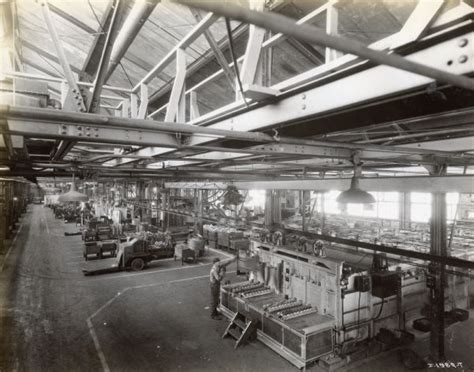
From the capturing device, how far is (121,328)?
8.79 m

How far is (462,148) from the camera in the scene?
4.71m

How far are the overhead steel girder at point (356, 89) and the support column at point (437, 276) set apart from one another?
6.24 metres

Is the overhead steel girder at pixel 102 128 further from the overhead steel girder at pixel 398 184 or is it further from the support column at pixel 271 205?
the support column at pixel 271 205

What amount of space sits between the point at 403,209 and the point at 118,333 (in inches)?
807

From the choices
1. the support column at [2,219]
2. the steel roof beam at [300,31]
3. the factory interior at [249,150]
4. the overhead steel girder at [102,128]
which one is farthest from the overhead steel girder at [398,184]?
the support column at [2,219]

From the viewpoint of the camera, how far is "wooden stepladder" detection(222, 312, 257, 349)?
7891 mm

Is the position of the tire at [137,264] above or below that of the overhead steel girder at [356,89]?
below

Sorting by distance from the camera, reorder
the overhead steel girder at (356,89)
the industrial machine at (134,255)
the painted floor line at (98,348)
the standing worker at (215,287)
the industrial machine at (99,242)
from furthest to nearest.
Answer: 1. the industrial machine at (99,242)
2. the industrial machine at (134,255)
3. the standing worker at (215,287)
4. the painted floor line at (98,348)
5. the overhead steel girder at (356,89)

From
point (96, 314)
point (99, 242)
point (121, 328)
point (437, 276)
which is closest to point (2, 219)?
point (99, 242)

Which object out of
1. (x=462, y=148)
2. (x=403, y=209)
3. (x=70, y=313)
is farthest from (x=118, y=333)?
(x=403, y=209)

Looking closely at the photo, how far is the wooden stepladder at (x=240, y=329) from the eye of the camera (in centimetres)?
789

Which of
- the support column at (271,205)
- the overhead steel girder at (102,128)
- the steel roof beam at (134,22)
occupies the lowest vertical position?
the support column at (271,205)

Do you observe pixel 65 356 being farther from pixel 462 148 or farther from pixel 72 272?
pixel 462 148

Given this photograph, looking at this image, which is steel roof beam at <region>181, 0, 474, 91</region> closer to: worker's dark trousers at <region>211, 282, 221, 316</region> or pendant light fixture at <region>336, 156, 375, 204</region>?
pendant light fixture at <region>336, 156, 375, 204</region>
